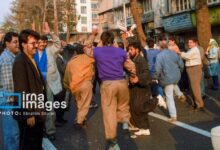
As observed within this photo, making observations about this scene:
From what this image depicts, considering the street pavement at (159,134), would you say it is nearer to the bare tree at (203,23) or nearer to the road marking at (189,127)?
the road marking at (189,127)

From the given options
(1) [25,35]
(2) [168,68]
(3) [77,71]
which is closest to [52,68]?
(3) [77,71]

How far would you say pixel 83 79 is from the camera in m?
9.34

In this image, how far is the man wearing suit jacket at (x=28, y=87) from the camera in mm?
4961

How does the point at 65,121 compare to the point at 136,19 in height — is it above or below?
below

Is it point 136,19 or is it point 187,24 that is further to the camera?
point 187,24

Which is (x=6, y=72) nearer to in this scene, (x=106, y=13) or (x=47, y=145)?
(x=47, y=145)

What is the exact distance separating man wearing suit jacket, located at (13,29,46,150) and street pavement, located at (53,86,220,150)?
2.58m

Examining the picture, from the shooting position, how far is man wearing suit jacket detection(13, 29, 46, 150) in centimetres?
496

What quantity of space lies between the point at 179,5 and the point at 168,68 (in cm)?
3096

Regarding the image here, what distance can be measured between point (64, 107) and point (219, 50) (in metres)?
6.95

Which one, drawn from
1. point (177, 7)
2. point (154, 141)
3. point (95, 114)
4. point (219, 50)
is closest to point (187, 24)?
point (177, 7)

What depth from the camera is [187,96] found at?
1353 centimetres

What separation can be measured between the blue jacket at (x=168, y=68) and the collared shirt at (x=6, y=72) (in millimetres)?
4114

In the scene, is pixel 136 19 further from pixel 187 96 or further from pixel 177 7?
pixel 177 7
